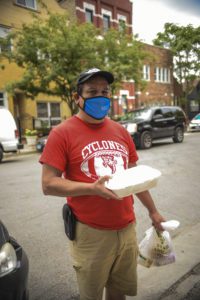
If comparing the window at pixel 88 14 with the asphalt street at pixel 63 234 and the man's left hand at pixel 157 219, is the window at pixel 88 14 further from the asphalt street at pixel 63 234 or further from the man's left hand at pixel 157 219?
the man's left hand at pixel 157 219

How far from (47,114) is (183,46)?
1590 cm

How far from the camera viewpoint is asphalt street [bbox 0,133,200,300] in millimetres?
2858

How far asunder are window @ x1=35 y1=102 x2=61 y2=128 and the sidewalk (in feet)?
56.0

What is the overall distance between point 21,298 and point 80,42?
14023 mm

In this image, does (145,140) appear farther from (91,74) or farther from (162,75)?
(162,75)

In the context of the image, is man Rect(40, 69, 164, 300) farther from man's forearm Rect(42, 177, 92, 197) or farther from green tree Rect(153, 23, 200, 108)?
green tree Rect(153, 23, 200, 108)

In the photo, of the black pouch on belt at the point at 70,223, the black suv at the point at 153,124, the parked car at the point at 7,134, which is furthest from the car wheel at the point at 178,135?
the black pouch on belt at the point at 70,223

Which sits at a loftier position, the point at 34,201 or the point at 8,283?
the point at 8,283

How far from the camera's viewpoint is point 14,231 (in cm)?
430

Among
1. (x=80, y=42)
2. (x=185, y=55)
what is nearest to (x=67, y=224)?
(x=80, y=42)

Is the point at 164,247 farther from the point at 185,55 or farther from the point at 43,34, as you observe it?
the point at 185,55

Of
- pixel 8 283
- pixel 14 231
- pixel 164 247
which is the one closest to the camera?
pixel 8 283

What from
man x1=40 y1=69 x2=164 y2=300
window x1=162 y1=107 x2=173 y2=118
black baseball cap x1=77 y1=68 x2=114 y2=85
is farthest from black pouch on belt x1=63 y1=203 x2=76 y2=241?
window x1=162 y1=107 x2=173 y2=118

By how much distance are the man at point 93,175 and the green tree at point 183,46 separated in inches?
1124
